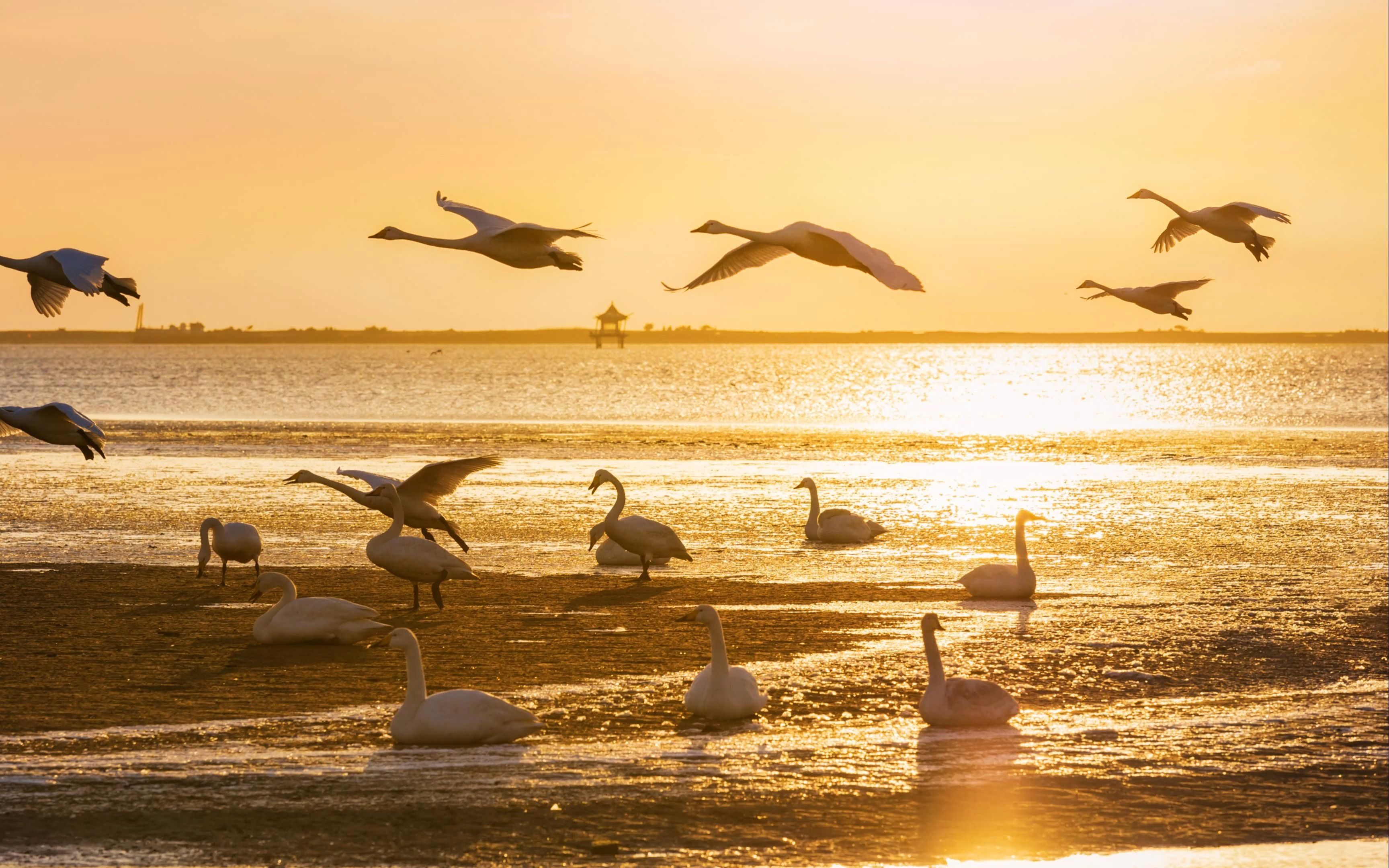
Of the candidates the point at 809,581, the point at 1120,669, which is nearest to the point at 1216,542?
the point at 809,581

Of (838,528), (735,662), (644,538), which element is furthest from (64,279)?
(838,528)

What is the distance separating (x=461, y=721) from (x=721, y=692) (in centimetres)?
191

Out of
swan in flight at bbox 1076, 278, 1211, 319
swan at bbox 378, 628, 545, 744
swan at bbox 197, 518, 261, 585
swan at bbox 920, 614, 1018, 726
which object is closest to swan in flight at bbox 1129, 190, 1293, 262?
swan in flight at bbox 1076, 278, 1211, 319

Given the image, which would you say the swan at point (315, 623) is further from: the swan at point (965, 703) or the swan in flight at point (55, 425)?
the swan at point (965, 703)

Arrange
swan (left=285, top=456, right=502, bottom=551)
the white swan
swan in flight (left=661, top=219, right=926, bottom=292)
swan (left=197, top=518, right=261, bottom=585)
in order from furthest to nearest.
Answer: swan (left=197, top=518, right=261, bottom=585) < swan (left=285, top=456, right=502, bottom=551) < the white swan < swan in flight (left=661, top=219, right=926, bottom=292)

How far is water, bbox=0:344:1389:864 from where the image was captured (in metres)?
9.52

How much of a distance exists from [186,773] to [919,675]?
6007mm

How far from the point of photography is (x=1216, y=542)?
23.3 meters

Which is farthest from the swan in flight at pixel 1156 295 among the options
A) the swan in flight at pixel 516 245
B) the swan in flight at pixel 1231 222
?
the swan in flight at pixel 516 245

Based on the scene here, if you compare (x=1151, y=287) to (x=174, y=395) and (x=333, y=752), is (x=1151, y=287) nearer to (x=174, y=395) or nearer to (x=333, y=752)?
(x=333, y=752)

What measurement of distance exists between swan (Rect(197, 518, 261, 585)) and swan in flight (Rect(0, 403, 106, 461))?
3.83 m

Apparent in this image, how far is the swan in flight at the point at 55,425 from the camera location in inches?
551

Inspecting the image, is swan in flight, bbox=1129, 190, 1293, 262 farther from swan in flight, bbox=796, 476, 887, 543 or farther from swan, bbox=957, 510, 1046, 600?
swan in flight, bbox=796, 476, 887, 543

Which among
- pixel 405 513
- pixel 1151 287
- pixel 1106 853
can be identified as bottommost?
pixel 1106 853
